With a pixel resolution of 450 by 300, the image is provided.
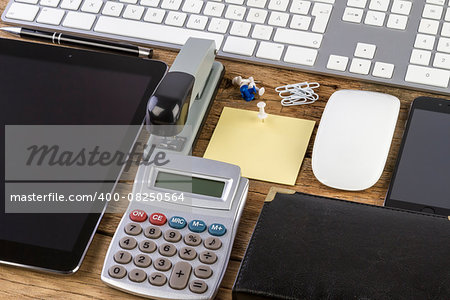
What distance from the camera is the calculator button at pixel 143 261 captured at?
0.62 m

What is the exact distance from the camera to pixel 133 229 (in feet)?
2.14

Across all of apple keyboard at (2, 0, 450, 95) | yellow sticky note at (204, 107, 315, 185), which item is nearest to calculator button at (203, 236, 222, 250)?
yellow sticky note at (204, 107, 315, 185)

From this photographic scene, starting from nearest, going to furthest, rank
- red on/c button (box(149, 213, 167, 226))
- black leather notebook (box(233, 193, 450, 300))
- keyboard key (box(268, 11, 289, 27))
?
1. black leather notebook (box(233, 193, 450, 300))
2. red on/c button (box(149, 213, 167, 226))
3. keyboard key (box(268, 11, 289, 27))

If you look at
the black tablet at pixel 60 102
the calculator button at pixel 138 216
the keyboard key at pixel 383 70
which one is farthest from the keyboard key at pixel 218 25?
the calculator button at pixel 138 216

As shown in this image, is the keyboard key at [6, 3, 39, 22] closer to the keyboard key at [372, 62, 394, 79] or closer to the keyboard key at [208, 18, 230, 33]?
the keyboard key at [208, 18, 230, 33]

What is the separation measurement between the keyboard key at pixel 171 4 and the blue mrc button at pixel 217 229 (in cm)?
38

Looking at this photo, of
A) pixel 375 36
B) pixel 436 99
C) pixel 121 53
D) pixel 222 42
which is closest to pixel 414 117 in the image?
pixel 436 99

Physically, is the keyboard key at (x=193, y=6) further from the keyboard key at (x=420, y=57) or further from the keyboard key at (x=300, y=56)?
the keyboard key at (x=420, y=57)

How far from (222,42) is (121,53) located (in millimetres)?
137

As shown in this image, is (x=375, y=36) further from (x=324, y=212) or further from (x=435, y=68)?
(x=324, y=212)

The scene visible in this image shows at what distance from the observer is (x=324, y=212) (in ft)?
2.06

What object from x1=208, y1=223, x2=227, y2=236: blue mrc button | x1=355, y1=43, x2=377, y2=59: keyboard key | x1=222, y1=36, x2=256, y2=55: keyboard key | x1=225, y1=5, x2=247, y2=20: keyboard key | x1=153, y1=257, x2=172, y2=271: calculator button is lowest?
x1=153, y1=257, x2=172, y2=271: calculator button

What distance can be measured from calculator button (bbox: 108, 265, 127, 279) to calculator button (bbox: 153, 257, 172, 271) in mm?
31

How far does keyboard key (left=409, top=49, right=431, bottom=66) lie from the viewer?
81 centimetres
